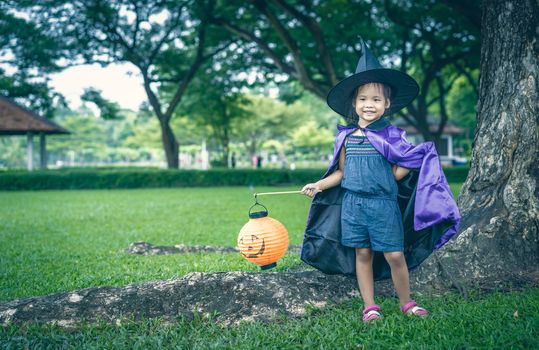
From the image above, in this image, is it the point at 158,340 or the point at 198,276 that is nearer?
the point at 158,340

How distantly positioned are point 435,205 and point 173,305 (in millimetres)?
1874

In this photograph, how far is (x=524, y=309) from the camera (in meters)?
3.13

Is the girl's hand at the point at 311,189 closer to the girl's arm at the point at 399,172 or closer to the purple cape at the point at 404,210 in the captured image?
the purple cape at the point at 404,210

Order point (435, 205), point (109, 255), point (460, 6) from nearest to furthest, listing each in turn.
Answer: point (435, 205)
point (109, 255)
point (460, 6)

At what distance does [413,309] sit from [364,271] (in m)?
0.40

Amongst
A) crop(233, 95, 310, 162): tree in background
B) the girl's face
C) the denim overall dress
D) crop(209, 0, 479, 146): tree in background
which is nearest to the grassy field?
the denim overall dress

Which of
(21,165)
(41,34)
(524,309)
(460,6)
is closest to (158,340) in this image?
(524,309)

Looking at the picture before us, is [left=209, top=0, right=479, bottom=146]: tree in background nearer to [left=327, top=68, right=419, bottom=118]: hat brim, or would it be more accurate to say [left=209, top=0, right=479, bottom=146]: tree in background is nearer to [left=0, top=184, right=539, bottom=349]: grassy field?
[left=0, top=184, right=539, bottom=349]: grassy field

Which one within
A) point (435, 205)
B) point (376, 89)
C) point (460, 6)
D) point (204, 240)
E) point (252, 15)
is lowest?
point (204, 240)

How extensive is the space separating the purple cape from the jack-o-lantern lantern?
11.0 inches

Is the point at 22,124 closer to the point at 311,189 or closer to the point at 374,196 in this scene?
the point at 311,189

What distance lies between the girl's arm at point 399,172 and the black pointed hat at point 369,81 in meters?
0.47

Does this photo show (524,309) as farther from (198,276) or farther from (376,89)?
(198,276)

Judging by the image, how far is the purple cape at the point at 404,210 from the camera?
3.04 m
